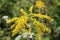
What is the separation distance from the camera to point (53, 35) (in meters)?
2.76

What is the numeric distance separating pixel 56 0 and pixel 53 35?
1.64ft

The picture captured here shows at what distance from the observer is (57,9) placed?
2809 mm

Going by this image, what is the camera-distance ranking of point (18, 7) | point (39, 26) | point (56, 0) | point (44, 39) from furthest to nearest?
1. point (18, 7)
2. point (56, 0)
3. point (44, 39)
4. point (39, 26)

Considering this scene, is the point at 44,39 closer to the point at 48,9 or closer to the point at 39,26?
the point at 48,9

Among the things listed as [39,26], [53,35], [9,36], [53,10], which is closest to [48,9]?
[53,10]

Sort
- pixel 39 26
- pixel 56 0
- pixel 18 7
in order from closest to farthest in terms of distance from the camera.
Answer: pixel 39 26 → pixel 56 0 → pixel 18 7

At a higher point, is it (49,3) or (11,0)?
(11,0)

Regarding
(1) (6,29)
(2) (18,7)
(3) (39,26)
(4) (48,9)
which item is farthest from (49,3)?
(3) (39,26)

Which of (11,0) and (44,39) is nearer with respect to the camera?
(44,39)

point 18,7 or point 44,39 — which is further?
point 18,7

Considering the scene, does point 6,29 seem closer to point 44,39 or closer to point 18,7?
point 18,7

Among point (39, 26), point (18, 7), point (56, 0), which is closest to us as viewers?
point (39, 26)

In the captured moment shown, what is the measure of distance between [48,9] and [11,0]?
27.6 inches

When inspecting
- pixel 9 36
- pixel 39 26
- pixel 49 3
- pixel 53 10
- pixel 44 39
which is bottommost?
pixel 39 26
